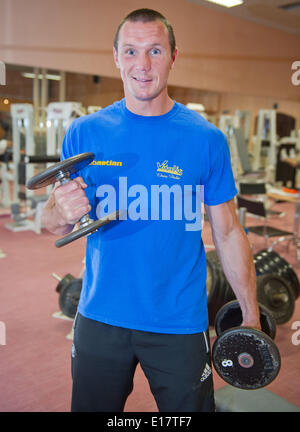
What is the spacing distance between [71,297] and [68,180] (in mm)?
2104

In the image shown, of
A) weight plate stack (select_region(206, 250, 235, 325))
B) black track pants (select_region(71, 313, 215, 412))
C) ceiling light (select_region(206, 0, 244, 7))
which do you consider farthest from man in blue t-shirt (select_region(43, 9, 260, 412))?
ceiling light (select_region(206, 0, 244, 7))

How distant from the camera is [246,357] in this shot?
4.25 feet

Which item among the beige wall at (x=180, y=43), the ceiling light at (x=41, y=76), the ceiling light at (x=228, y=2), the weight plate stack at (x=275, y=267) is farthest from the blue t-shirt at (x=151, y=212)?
the ceiling light at (x=228, y=2)

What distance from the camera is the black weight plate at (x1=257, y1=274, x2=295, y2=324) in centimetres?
297

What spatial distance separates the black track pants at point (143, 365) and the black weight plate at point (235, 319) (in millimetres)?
350

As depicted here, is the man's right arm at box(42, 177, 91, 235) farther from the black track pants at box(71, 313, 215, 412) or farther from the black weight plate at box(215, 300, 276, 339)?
the black weight plate at box(215, 300, 276, 339)

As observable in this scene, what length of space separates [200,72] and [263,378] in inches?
346

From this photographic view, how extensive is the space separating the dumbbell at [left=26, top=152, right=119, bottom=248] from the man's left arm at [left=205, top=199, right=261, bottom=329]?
0.35 meters

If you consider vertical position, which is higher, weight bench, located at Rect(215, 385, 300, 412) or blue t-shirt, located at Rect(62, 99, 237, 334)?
blue t-shirt, located at Rect(62, 99, 237, 334)

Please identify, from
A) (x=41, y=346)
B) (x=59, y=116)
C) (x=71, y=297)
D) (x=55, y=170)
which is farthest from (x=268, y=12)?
A: (x=55, y=170)

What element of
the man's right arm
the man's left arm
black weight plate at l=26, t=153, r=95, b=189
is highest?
black weight plate at l=26, t=153, r=95, b=189

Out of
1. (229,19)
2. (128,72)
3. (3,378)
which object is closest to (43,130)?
(229,19)

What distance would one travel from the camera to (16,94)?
7.43 metres
